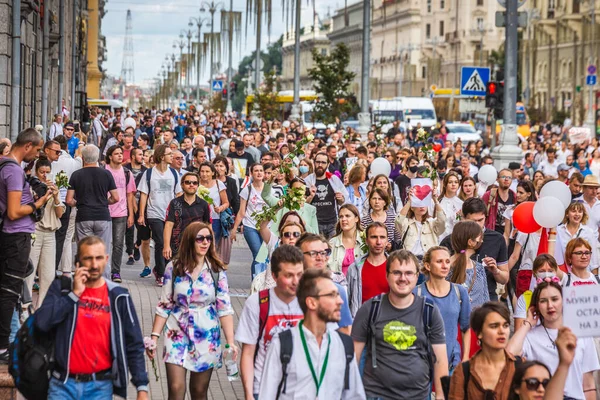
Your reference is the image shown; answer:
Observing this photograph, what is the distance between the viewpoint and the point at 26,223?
9.13 metres

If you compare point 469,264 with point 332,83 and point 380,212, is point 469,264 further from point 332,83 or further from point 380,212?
point 332,83

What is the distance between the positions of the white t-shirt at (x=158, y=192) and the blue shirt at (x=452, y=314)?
7531 mm

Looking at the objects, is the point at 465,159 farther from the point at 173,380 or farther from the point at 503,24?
the point at 173,380

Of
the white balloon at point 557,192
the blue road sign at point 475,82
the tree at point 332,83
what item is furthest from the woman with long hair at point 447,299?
the tree at point 332,83

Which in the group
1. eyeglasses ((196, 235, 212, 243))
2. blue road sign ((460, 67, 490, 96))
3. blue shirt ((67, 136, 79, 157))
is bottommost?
eyeglasses ((196, 235, 212, 243))

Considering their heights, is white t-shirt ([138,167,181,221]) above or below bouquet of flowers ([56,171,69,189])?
below

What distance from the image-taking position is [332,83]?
46156 millimetres

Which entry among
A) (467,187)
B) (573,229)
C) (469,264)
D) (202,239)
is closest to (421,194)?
(573,229)

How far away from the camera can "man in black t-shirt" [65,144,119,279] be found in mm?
13719

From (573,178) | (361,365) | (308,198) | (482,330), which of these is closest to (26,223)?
(361,365)

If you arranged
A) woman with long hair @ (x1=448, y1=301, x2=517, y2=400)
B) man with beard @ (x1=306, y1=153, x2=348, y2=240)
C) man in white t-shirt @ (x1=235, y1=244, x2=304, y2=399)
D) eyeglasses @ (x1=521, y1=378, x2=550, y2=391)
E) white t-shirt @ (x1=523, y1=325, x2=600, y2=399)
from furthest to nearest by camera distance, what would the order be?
man with beard @ (x1=306, y1=153, x2=348, y2=240)
white t-shirt @ (x1=523, y1=325, x2=600, y2=399)
man in white t-shirt @ (x1=235, y1=244, x2=304, y2=399)
woman with long hair @ (x1=448, y1=301, x2=517, y2=400)
eyeglasses @ (x1=521, y1=378, x2=550, y2=391)

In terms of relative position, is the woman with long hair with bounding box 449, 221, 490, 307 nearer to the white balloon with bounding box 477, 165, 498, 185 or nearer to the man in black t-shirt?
the man in black t-shirt

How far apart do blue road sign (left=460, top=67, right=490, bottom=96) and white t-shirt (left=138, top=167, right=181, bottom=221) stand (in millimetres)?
10613

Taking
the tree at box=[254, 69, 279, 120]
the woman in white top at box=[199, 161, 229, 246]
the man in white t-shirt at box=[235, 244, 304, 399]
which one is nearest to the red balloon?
the woman in white top at box=[199, 161, 229, 246]
